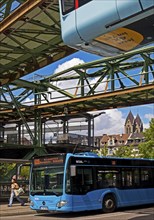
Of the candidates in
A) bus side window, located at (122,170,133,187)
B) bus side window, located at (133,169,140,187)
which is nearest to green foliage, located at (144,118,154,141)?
bus side window, located at (133,169,140,187)

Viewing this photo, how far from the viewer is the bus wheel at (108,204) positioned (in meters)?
19.9

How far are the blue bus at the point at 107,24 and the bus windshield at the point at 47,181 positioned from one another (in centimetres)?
1057

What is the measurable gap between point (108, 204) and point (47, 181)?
3265 millimetres

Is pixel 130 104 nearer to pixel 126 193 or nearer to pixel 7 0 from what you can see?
pixel 126 193

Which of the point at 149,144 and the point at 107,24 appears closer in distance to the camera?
the point at 107,24

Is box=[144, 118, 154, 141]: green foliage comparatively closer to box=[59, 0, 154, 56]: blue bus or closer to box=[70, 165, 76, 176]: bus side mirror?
box=[70, 165, 76, 176]: bus side mirror

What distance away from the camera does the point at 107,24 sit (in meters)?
7.76

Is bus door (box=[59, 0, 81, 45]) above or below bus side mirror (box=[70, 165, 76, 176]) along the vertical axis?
above

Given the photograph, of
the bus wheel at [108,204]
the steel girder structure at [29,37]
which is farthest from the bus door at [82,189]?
the steel girder structure at [29,37]

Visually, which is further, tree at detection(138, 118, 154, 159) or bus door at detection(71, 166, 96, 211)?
tree at detection(138, 118, 154, 159)

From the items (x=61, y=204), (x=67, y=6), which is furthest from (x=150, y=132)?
(x=67, y=6)

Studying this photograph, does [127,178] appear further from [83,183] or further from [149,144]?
[149,144]

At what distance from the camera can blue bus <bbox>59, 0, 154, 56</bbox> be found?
7227 millimetres

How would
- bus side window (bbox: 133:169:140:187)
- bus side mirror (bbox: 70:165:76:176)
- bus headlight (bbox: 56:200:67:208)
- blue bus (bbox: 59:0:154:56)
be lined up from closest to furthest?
blue bus (bbox: 59:0:154:56), bus headlight (bbox: 56:200:67:208), bus side mirror (bbox: 70:165:76:176), bus side window (bbox: 133:169:140:187)
